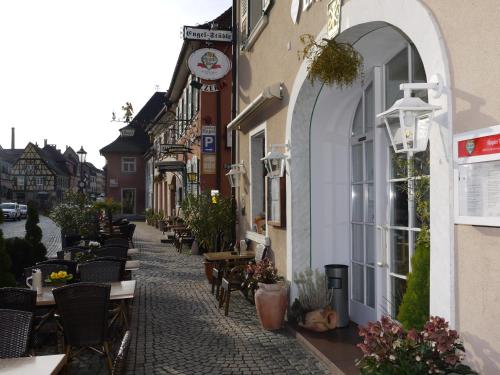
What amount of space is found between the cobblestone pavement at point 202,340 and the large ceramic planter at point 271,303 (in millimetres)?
129

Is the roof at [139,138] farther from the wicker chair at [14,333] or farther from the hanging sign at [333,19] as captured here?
the wicker chair at [14,333]

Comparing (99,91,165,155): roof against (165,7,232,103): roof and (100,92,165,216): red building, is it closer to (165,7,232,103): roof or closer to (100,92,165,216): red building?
(100,92,165,216): red building

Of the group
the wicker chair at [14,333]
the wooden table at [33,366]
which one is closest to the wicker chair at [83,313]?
the wicker chair at [14,333]

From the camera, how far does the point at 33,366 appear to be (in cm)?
316

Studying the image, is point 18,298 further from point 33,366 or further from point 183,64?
point 183,64

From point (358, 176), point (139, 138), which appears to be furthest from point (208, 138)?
point (139, 138)

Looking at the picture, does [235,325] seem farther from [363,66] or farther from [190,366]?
[363,66]

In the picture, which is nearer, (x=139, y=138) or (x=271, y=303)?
(x=271, y=303)

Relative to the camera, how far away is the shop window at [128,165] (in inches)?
1535

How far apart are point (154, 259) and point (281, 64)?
781 centimetres

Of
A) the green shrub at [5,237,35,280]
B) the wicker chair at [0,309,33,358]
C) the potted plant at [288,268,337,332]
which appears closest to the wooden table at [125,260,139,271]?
A: the potted plant at [288,268,337,332]

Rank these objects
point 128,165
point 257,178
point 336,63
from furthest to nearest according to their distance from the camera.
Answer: point 128,165 → point 257,178 → point 336,63

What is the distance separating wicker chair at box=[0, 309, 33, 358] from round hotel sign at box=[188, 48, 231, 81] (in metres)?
7.41

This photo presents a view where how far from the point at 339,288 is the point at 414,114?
2.92m
